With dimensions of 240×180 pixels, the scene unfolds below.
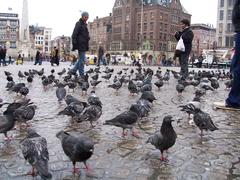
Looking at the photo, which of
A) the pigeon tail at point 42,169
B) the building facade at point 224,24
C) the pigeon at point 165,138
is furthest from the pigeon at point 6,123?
the building facade at point 224,24

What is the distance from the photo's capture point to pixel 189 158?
197 inches

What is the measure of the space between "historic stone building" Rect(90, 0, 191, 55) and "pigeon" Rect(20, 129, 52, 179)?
102 meters

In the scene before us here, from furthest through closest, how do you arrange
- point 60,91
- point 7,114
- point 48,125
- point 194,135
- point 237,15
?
1. point 60,91
2. point 237,15
3. point 48,125
4. point 194,135
5. point 7,114

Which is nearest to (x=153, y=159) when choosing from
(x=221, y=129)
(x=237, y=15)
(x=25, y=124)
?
(x=221, y=129)

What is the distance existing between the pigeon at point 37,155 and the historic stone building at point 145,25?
102 meters

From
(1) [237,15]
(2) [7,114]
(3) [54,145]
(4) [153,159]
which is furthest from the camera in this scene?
(1) [237,15]

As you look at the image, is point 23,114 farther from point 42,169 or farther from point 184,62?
point 184,62

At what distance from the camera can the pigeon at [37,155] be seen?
386cm

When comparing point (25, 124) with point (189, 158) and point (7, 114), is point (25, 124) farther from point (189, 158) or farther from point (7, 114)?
point (189, 158)

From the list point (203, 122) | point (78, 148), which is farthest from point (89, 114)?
point (78, 148)

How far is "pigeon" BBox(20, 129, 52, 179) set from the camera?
12.7 ft

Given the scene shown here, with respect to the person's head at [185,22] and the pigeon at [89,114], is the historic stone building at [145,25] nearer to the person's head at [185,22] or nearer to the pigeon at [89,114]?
the person's head at [185,22]

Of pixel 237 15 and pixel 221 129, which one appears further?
pixel 237 15

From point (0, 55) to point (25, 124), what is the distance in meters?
28.4
